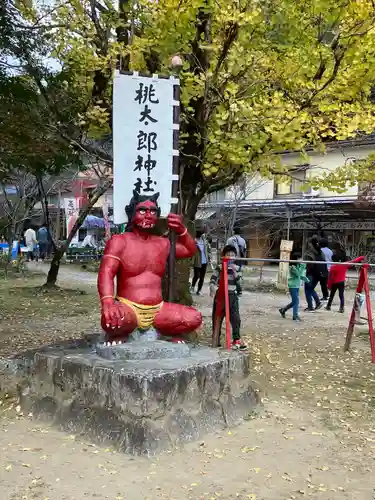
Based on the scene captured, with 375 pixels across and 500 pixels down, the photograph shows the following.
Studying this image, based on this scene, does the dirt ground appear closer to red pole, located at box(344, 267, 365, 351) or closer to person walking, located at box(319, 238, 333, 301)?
red pole, located at box(344, 267, 365, 351)

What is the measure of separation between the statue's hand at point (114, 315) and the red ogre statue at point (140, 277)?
12 mm

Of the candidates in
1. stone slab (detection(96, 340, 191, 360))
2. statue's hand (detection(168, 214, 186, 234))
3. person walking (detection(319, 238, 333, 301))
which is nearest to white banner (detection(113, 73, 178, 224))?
statue's hand (detection(168, 214, 186, 234))

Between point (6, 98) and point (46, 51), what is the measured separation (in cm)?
128

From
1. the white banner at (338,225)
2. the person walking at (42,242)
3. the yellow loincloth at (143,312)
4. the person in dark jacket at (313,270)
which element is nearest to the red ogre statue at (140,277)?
the yellow loincloth at (143,312)

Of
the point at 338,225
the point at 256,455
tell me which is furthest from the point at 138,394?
the point at 338,225

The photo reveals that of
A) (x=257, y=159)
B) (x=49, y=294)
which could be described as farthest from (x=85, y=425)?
(x=49, y=294)

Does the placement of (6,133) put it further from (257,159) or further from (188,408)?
(188,408)

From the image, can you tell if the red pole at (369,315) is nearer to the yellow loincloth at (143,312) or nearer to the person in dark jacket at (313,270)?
the yellow loincloth at (143,312)

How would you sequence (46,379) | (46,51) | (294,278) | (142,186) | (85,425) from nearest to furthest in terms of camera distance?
(85,425)
(46,379)
(142,186)
(46,51)
(294,278)

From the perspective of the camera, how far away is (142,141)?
555 centimetres

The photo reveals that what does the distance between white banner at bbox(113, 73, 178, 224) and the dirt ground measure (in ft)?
8.00

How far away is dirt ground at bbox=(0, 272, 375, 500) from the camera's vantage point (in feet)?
12.0

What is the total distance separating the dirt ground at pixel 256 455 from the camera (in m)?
3.67

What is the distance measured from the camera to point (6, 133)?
8.10 meters
